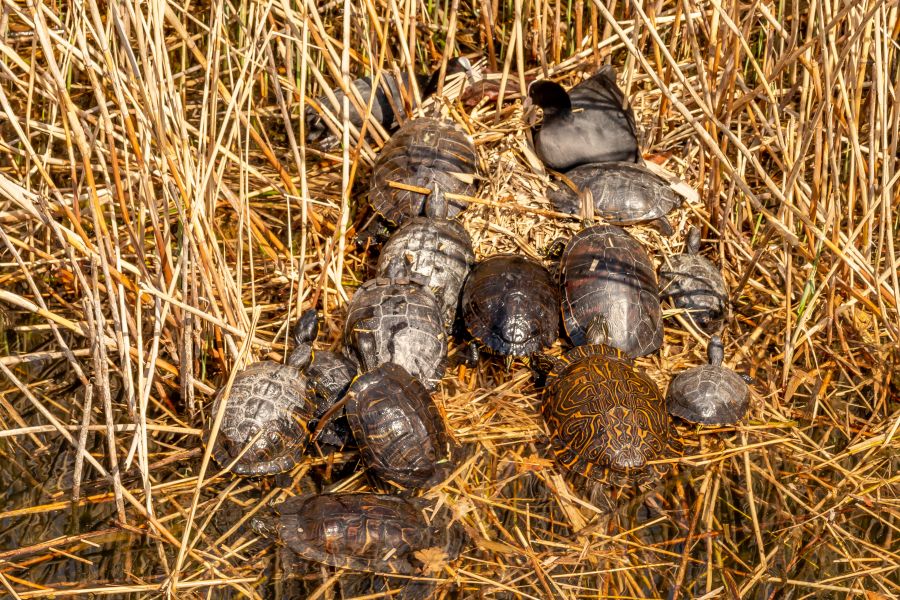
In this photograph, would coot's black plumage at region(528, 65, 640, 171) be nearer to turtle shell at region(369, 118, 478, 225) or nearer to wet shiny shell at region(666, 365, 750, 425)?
turtle shell at region(369, 118, 478, 225)

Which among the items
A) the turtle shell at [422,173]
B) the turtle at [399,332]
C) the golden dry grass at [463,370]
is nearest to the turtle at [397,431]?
the golden dry grass at [463,370]

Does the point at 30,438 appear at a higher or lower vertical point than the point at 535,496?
higher

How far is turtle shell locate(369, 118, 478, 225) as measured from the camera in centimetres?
473

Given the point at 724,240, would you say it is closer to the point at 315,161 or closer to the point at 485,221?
the point at 485,221

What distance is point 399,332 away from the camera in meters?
3.99

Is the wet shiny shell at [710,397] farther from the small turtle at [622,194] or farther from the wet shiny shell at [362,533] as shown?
the wet shiny shell at [362,533]

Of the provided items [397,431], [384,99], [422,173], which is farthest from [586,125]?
[397,431]

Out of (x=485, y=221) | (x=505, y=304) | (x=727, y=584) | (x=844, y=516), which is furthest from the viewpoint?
(x=485, y=221)

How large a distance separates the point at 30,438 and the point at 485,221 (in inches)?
99.5

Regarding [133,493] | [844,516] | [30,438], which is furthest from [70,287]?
[844,516]

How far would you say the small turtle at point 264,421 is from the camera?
3604mm

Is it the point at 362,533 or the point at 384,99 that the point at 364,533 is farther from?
the point at 384,99

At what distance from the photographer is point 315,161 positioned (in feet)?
18.0

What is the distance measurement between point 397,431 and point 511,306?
91 centimetres
